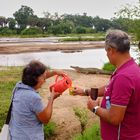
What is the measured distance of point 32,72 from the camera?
4.36 meters

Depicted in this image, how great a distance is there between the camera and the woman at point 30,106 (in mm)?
4348

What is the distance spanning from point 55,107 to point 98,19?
3347 inches

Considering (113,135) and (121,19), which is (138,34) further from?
(113,135)

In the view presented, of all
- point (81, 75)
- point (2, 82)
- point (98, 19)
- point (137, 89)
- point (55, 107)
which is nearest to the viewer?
point (137, 89)

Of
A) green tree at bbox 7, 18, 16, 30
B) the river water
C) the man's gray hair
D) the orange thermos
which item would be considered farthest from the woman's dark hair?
green tree at bbox 7, 18, 16, 30

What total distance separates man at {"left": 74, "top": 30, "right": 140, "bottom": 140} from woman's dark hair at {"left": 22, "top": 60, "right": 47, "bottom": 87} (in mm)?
654

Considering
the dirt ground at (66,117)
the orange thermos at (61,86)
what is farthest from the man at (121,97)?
the dirt ground at (66,117)

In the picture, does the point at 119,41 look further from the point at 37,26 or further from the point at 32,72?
the point at 37,26

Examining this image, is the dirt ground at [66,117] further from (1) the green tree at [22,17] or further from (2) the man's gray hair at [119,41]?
(1) the green tree at [22,17]

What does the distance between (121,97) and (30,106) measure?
3.21 ft

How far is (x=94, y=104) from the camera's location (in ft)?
13.2

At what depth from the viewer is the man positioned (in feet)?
12.4

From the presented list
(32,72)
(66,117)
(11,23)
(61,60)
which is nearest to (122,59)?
(32,72)

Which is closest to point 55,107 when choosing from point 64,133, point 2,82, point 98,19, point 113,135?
point 64,133
